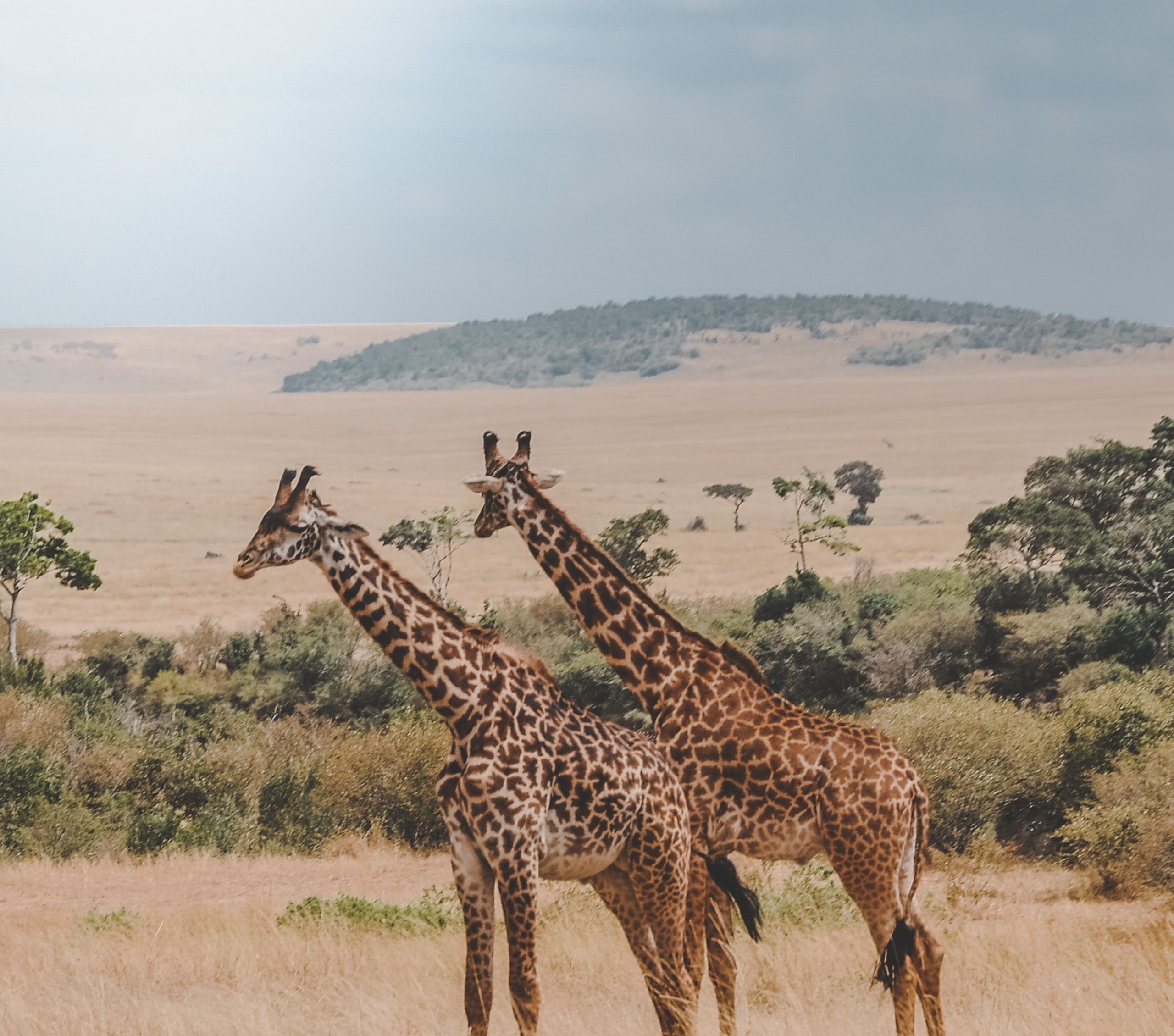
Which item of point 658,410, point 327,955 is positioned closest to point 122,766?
point 327,955

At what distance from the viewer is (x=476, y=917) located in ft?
23.8

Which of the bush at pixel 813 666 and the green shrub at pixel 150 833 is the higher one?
the bush at pixel 813 666

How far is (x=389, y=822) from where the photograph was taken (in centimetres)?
2194

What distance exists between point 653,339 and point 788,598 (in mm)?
150618

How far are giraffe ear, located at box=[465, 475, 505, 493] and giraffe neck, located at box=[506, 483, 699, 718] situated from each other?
81 mm

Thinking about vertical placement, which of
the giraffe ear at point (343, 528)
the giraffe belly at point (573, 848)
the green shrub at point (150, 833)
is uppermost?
the giraffe ear at point (343, 528)

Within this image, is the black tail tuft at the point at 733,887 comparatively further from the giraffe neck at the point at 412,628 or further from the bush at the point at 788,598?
the bush at the point at 788,598

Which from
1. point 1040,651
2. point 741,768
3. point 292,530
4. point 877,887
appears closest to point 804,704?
point 1040,651

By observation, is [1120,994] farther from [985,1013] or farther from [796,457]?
[796,457]

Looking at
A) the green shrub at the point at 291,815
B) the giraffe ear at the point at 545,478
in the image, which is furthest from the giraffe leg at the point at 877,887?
the green shrub at the point at 291,815

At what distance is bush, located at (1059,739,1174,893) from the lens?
Result: 52.0ft

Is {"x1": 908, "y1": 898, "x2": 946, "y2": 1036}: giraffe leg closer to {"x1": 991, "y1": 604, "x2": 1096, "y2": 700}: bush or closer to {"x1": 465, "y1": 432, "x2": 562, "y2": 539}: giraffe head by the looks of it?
{"x1": 465, "y1": 432, "x2": 562, "y2": 539}: giraffe head

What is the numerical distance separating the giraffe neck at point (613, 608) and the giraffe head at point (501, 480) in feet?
0.11

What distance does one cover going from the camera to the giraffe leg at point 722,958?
26.6ft
